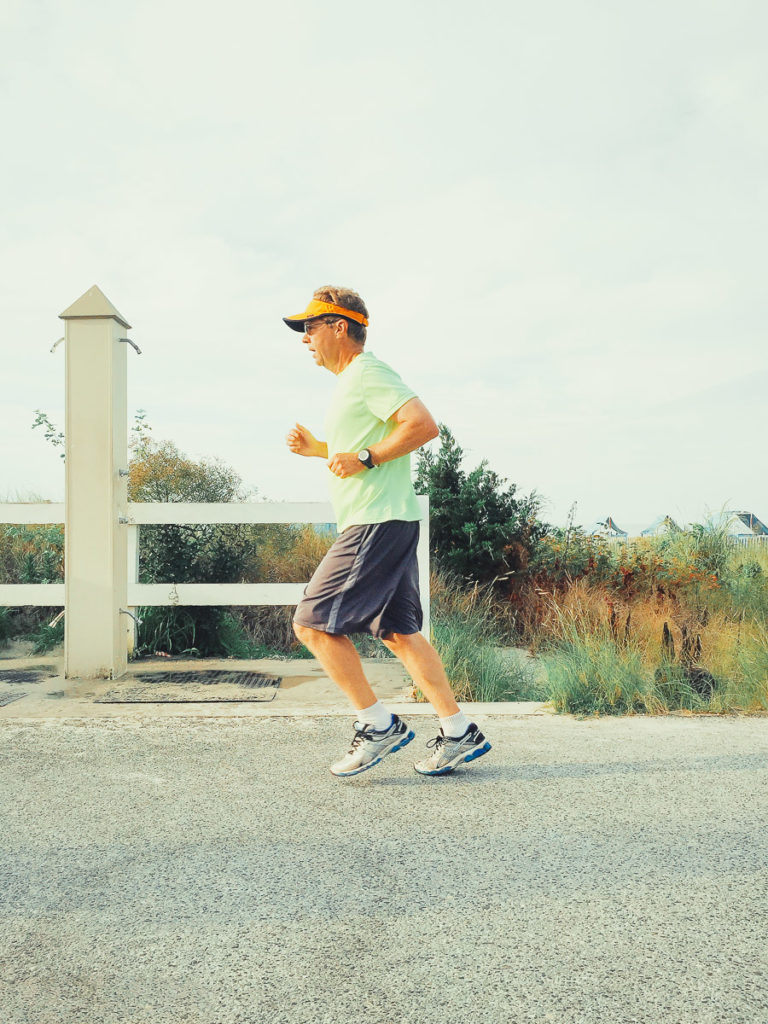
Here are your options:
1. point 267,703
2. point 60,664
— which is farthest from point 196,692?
point 60,664

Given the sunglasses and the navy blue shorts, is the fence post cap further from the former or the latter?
the navy blue shorts

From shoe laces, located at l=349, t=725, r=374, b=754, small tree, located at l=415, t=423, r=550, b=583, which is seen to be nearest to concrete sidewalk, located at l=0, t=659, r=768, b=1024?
shoe laces, located at l=349, t=725, r=374, b=754

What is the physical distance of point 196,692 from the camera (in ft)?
18.4

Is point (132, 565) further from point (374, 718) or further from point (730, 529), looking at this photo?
point (730, 529)

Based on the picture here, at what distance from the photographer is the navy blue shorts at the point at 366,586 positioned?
12.2ft

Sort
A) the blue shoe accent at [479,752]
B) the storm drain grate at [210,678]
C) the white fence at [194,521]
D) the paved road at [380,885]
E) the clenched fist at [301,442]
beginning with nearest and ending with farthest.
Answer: the paved road at [380,885] → the blue shoe accent at [479,752] → the clenched fist at [301,442] → the storm drain grate at [210,678] → the white fence at [194,521]

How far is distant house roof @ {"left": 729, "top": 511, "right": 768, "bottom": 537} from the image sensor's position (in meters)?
13.0

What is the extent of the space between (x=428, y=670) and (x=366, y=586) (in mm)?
461

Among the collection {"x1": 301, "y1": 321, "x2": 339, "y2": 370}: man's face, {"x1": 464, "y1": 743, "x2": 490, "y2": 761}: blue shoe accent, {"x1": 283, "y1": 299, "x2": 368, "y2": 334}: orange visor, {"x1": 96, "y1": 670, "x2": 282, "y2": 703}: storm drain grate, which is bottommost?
{"x1": 96, "y1": 670, "x2": 282, "y2": 703}: storm drain grate

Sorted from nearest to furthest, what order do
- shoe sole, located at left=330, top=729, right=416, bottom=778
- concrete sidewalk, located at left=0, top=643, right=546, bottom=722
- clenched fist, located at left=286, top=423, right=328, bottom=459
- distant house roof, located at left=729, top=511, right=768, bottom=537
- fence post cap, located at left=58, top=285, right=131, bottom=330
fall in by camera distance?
1. shoe sole, located at left=330, top=729, right=416, bottom=778
2. clenched fist, located at left=286, top=423, right=328, bottom=459
3. concrete sidewalk, located at left=0, top=643, right=546, bottom=722
4. fence post cap, located at left=58, top=285, right=131, bottom=330
5. distant house roof, located at left=729, top=511, right=768, bottom=537

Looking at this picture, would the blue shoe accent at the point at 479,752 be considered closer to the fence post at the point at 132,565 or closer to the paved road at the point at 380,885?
the paved road at the point at 380,885

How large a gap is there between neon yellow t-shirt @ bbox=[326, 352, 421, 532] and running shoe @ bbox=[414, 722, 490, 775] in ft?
3.18

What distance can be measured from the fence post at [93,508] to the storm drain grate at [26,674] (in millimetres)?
345

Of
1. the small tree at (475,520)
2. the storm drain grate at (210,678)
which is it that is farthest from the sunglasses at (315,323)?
the small tree at (475,520)
